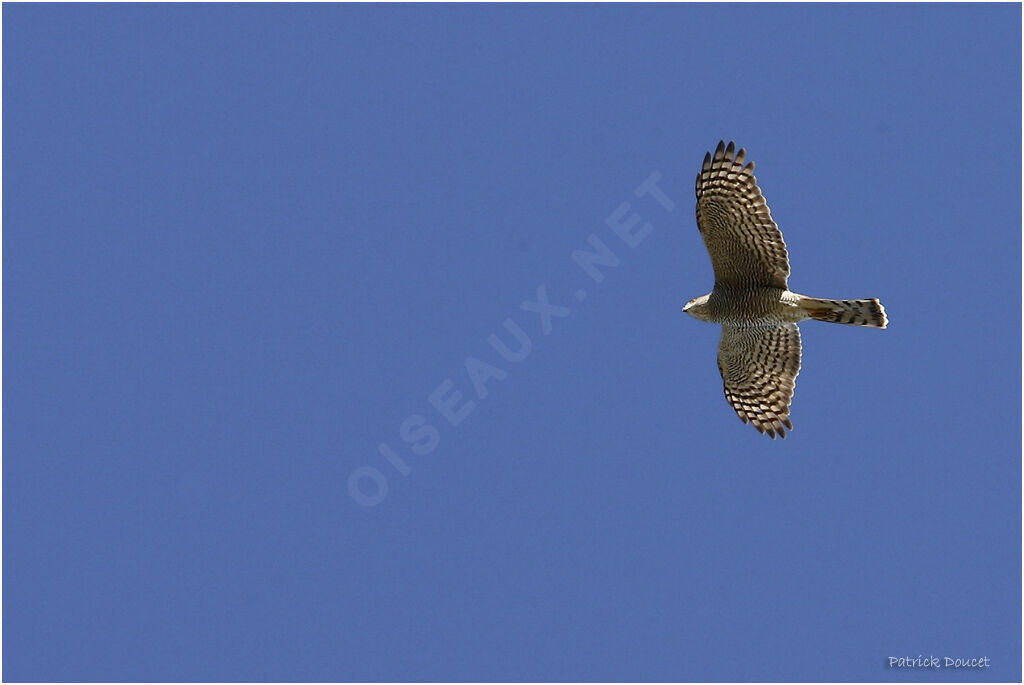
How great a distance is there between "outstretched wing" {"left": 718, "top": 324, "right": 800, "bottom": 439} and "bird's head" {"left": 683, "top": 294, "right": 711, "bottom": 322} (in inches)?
14.5

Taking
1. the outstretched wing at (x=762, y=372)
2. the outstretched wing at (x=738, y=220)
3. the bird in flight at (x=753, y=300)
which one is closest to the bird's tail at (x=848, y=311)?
the bird in flight at (x=753, y=300)

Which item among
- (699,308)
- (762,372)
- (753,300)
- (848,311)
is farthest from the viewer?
(762,372)

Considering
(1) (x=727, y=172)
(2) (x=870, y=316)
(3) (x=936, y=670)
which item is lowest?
(3) (x=936, y=670)

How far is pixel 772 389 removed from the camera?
16656 mm

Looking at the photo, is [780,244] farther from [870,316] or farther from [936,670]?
[936,670]

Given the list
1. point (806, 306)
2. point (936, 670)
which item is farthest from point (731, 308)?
point (936, 670)

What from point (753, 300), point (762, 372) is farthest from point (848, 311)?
point (762, 372)

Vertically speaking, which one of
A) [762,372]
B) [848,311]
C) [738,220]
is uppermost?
[738,220]

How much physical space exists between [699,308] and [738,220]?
129cm

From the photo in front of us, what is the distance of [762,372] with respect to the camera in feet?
54.6

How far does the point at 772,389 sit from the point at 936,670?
3.75 meters

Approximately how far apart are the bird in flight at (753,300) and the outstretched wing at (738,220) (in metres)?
0.01

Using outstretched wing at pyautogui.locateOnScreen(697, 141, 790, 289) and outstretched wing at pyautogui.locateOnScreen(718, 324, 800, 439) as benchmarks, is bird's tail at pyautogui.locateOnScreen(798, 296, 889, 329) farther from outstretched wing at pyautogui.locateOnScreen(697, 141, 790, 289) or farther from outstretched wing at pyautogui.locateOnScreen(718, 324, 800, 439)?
outstretched wing at pyautogui.locateOnScreen(718, 324, 800, 439)

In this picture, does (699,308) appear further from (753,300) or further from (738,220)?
(738,220)
